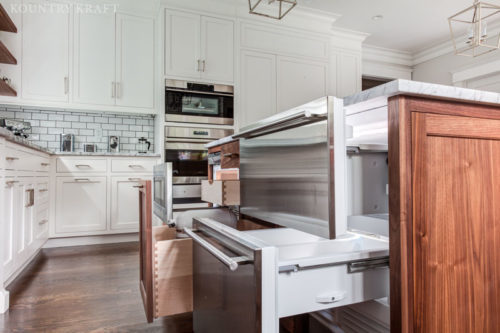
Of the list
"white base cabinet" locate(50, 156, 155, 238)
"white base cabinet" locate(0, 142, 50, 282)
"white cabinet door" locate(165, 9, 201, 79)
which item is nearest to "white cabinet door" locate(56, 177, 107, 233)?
"white base cabinet" locate(50, 156, 155, 238)

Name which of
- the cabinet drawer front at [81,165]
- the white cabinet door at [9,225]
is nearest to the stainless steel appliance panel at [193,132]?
the cabinet drawer front at [81,165]

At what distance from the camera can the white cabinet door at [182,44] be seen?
3.23 m

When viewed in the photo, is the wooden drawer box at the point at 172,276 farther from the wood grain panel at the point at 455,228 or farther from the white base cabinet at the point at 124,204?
the white base cabinet at the point at 124,204

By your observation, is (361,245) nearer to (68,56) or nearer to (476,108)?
(476,108)

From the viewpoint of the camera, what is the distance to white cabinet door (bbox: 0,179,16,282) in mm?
1708

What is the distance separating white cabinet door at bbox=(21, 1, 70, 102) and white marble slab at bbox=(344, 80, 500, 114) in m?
3.30

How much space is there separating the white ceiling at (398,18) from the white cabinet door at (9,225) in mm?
3324

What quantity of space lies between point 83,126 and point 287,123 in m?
3.34

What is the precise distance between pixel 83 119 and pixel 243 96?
1.85 meters

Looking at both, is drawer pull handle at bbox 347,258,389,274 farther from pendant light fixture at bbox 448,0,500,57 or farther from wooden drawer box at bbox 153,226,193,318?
pendant light fixture at bbox 448,0,500,57

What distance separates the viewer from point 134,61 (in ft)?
11.2

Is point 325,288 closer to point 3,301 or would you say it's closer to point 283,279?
point 283,279

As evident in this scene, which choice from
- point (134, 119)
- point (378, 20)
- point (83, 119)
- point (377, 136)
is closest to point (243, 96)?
point (134, 119)

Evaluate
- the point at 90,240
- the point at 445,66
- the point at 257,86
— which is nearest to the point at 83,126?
the point at 90,240
